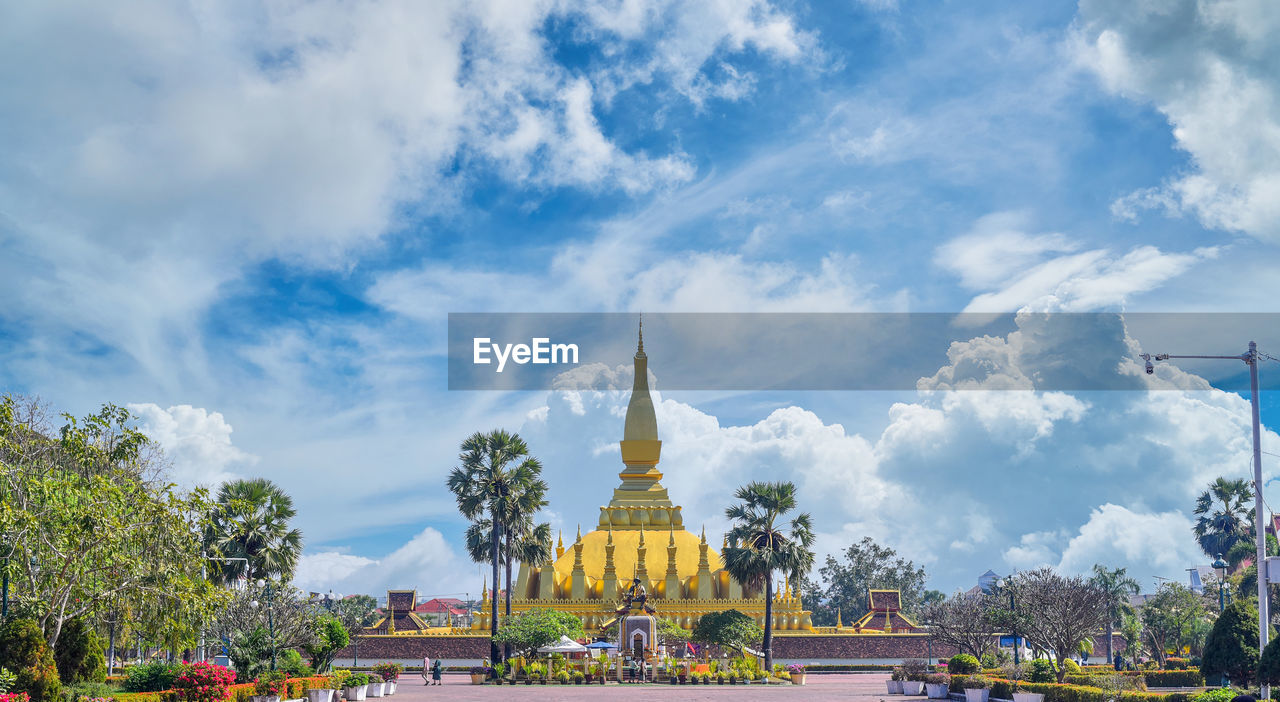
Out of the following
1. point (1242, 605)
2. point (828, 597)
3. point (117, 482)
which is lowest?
point (828, 597)

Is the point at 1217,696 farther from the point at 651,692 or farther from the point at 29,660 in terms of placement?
the point at 29,660

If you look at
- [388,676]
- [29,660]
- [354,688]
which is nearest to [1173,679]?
[388,676]

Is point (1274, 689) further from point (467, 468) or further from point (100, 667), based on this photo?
point (467, 468)

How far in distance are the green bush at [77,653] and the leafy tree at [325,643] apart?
10.9 m

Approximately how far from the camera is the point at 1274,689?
25.5m

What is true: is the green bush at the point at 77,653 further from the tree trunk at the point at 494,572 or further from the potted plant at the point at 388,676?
the tree trunk at the point at 494,572

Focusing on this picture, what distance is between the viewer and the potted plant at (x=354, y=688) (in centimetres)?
3787

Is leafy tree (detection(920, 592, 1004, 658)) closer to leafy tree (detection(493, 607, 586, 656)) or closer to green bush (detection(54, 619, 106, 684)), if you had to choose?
leafy tree (detection(493, 607, 586, 656))

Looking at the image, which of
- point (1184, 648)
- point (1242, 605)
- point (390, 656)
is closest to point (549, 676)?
point (390, 656)

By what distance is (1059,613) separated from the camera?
1612 inches

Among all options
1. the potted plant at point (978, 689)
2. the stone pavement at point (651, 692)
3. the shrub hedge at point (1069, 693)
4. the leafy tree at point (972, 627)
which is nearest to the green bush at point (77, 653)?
the stone pavement at point (651, 692)

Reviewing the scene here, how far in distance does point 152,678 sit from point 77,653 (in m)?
1.96

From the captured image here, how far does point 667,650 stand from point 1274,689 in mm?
35221

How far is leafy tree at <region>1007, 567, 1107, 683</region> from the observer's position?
3994 centimetres
